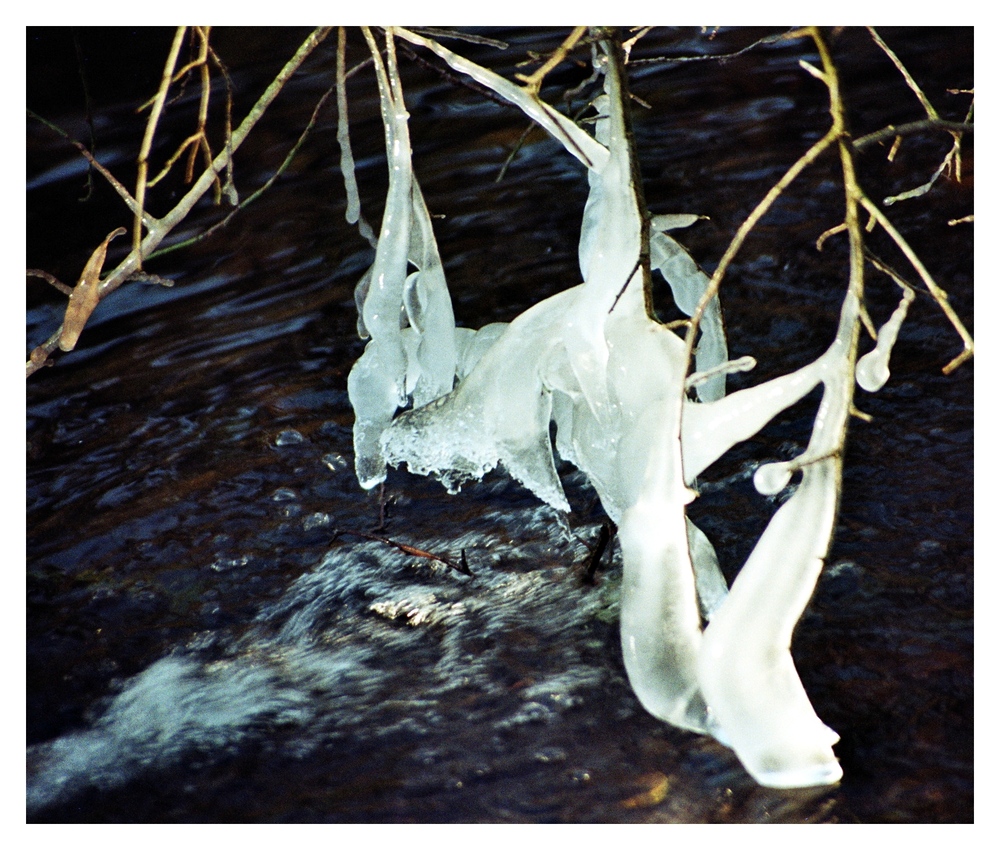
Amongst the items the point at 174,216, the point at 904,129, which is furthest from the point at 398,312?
the point at 904,129

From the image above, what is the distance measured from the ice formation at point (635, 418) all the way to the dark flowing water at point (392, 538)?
0.55 feet

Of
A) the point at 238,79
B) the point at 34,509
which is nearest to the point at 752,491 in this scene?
the point at 34,509

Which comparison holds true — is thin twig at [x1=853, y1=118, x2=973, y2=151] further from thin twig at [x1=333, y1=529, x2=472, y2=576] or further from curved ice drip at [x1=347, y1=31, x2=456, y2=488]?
thin twig at [x1=333, y1=529, x2=472, y2=576]

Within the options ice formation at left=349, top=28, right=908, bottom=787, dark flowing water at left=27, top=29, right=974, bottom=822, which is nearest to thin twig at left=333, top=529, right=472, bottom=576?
dark flowing water at left=27, top=29, right=974, bottom=822

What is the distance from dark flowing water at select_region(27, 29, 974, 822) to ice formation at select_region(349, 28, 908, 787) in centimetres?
17

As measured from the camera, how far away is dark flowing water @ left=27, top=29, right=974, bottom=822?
54.2 inches

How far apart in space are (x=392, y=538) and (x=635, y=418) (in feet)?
2.22

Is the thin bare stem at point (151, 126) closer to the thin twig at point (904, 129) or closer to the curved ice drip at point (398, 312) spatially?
the curved ice drip at point (398, 312)

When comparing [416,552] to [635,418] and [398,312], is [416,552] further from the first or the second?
[635,418]

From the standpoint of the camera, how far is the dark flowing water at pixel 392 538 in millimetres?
1376

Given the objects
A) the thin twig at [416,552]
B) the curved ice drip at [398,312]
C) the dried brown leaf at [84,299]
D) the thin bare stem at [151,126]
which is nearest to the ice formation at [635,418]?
the curved ice drip at [398,312]
